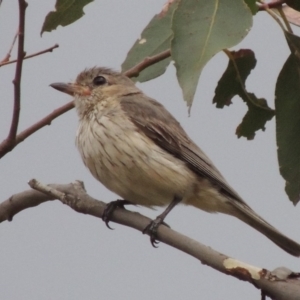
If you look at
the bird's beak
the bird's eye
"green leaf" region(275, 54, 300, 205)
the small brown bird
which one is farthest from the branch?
the bird's eye

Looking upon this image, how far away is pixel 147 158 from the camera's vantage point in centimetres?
430

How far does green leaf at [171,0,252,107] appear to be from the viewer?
3078 mm

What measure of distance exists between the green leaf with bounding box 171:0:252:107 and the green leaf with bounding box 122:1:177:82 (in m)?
0.90

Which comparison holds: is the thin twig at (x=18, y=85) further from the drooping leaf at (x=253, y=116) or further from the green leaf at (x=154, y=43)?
the drooping leaf at (x=253, y=116)

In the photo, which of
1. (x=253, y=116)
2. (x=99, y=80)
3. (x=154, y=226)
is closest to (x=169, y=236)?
(x=154, y=226)

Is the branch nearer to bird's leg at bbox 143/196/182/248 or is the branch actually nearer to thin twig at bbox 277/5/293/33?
bird's leg at bbox 143/196/182/248

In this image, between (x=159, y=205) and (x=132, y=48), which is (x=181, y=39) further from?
(x=159, y=205)

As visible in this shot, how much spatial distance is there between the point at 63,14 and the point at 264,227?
1695 millimetres

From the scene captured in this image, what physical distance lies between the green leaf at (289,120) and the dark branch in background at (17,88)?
4.39 ft

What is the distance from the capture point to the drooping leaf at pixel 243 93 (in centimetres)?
422

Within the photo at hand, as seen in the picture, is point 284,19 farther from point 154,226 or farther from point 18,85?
point 18,85

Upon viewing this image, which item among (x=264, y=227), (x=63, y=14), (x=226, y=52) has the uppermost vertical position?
(x=226, y=52)

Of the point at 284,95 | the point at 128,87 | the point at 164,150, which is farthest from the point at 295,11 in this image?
the point at 128,87

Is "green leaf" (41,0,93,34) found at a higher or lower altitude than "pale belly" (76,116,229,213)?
higher
